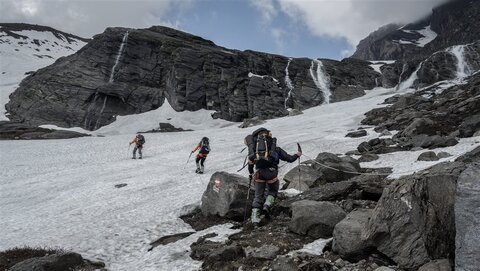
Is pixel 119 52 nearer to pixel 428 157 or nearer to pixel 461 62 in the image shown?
pixel 461 62

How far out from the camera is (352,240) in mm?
8281

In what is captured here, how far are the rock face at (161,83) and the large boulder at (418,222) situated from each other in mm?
65396

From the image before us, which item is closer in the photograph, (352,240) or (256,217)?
(352,240)

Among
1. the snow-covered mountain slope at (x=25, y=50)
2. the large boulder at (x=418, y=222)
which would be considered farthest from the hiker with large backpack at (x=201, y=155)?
the snow-covered mountain slope at (x=25, y=50)

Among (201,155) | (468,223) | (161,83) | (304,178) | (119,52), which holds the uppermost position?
(119,52)

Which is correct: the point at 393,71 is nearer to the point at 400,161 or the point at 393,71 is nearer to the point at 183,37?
the point at 183,37

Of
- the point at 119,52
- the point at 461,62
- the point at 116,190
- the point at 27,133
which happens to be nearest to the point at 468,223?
Answer: the point at 116,190

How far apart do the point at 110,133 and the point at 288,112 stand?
109 ft

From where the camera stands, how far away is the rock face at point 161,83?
7294 centimetres

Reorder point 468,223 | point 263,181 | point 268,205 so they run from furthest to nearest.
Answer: point 263,181 < point 268,205 < point 468,223

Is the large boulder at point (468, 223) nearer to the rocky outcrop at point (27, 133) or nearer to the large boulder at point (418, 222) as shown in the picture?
the large boulder at point (418, 222)

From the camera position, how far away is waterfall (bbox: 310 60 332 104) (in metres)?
83.2

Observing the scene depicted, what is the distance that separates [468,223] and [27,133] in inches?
2495

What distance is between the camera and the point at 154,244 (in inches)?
477
